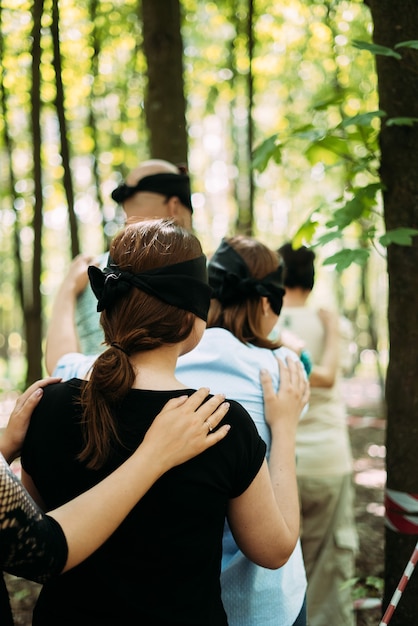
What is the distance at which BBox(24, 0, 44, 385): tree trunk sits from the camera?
6.09 meters

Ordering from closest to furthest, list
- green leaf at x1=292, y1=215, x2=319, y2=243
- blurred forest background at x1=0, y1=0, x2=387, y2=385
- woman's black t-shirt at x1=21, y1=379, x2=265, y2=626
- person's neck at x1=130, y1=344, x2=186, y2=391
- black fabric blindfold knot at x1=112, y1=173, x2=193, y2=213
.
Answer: woman's black t-shirt at x1=21, y1=379, x2=265, y2=626 → person's neck at x1=130, y1=344, x2=186, y2=391 → green leaf at x1=292, y1=215, x2=319, y2=243 → black fabric blindfold knot at x1=112, y1=173, x2=193, y2=213 → blurred forest background at x1=0, y1=0, x2=387, y2=385

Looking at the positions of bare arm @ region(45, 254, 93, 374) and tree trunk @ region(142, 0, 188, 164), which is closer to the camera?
bare arm @ region(45, 254, 93, 374)

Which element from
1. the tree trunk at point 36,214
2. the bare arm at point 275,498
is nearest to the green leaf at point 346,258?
the bare arm at point 275,498

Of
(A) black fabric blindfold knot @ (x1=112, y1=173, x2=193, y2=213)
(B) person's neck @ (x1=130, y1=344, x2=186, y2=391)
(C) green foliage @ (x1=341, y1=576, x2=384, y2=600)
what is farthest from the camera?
(C) green foliage @ (x1=341, y1=576, x2=384, y2=600)

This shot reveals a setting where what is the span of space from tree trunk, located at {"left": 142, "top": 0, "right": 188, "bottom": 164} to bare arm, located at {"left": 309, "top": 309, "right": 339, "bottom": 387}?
5.61 ft

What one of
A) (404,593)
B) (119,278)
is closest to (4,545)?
(119,278)

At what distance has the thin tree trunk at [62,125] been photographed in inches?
243

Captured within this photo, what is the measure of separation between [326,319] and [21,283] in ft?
25.4

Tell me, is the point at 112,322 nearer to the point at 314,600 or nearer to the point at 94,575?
the point at 94,575

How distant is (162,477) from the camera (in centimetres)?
164

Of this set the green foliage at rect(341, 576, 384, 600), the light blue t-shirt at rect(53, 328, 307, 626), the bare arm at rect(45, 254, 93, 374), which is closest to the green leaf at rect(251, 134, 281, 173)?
the bare arm at rect(45, 254, 93, 374)

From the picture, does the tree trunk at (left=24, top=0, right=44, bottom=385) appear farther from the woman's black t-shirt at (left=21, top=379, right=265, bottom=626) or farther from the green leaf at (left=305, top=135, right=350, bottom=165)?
the woman's black t-shirt at (left=21, top=379, right=265, bottom=626)

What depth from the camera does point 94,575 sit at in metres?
1.65

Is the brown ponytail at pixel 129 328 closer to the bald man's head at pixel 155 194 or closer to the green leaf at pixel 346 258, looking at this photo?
the green leaf at pixel 346 258
